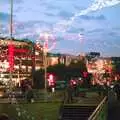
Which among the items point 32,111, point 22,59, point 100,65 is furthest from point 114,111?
point 100,65

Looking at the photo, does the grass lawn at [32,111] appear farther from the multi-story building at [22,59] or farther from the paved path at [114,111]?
the multi-story building at [22,59]

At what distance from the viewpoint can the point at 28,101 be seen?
43.7 meters

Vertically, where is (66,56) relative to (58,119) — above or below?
above

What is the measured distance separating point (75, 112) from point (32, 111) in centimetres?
305

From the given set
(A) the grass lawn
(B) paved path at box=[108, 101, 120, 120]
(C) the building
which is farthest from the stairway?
(C) the building

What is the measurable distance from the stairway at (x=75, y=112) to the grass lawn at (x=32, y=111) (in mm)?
570

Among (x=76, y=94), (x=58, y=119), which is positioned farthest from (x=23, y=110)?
(x=76, y=94)

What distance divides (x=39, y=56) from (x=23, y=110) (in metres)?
92.7

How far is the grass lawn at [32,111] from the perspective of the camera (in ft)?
114

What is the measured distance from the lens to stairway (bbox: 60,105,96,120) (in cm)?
3825

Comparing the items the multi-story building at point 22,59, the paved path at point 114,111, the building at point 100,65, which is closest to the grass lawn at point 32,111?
the paved path at point 114,111

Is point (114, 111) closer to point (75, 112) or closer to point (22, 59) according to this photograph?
point (75, 112)

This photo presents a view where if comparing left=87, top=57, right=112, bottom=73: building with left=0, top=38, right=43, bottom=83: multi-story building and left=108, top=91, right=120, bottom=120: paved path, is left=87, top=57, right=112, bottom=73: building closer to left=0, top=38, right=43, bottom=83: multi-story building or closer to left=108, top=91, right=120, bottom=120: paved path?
left=0, top=38, right=43, bottom=83: multi-story building

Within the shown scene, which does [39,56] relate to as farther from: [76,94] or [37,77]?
[76,94]
